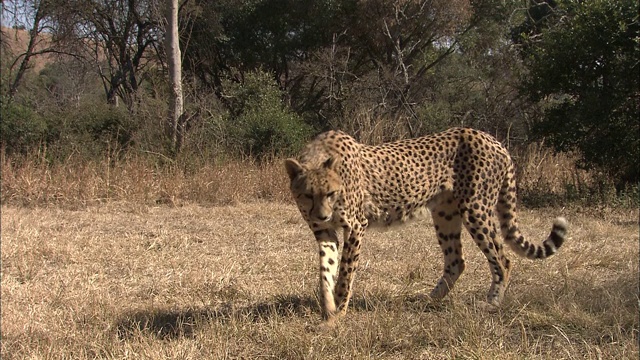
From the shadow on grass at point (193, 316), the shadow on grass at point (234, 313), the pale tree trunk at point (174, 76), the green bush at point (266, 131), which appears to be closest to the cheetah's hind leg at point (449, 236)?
the shadow on grass at point (234, 313)

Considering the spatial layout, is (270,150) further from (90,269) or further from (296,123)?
(90,269)

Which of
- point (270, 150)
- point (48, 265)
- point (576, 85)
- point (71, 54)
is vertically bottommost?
point (48, 265)

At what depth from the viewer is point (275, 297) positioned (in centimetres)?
354

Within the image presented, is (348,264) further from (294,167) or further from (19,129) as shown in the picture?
(19,129)

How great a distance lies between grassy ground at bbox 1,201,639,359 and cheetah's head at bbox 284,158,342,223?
591mm

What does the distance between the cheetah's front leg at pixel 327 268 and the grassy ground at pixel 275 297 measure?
0.34 feet

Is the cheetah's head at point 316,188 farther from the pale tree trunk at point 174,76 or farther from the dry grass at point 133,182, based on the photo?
the pale tree trunk at point 174,76

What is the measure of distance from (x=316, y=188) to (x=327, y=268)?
0.52m

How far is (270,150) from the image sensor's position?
962 cm

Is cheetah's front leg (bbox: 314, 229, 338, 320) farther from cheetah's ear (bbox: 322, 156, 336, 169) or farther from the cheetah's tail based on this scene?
the cheetah's tail

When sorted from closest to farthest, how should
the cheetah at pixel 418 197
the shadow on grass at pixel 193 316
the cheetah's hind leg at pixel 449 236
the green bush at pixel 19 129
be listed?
the shadow on grass at pixel 193 316 → the cheetah at pixel 418 197 → the cheetah's hind leg at pixel 449 236 → the green bush at pixel 19 129

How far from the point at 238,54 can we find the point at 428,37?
17.4 feet

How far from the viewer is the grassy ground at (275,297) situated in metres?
2.71

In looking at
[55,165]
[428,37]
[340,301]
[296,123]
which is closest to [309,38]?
[428,37]
